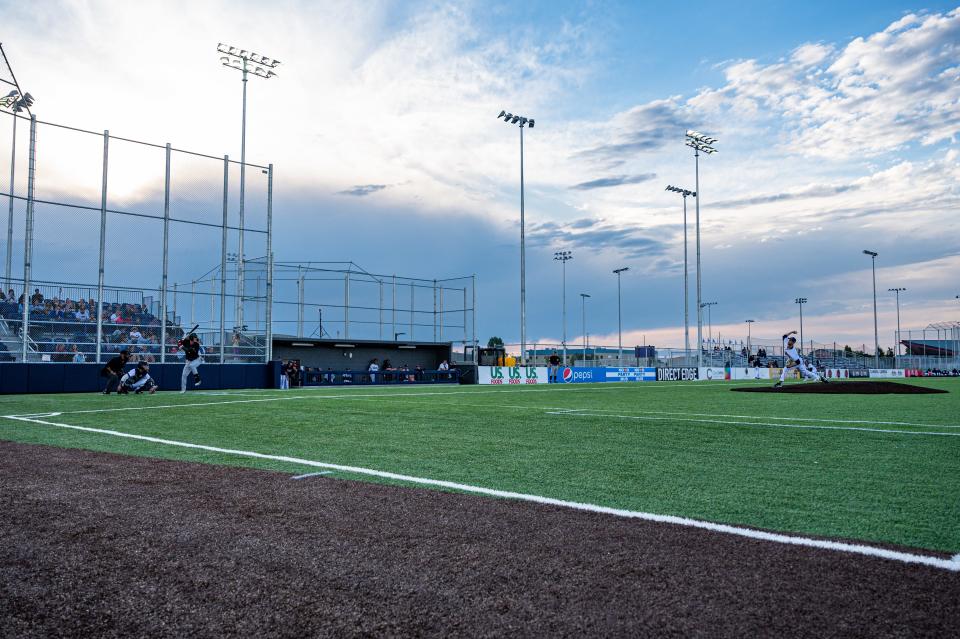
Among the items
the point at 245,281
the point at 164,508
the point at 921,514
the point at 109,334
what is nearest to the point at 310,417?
the point at 164,508

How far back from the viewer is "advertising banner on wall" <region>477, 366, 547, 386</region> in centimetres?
3775

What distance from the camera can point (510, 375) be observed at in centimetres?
3819

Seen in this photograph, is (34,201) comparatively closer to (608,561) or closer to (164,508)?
(164,508)

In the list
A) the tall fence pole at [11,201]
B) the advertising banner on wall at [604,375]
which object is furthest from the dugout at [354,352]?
the tall fence pole at [11,201]

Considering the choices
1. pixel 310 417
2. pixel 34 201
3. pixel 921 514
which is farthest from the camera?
pixel 34 201

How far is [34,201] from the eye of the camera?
2328cm

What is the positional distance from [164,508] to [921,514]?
17.2 feet

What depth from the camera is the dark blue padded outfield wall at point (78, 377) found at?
71.9ft

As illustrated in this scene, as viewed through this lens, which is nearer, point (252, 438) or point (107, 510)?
point (107, 510)

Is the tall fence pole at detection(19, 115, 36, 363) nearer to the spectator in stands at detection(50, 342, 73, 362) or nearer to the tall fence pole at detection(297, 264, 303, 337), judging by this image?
the spectator in stands at detection(50, 342, 73, 362)

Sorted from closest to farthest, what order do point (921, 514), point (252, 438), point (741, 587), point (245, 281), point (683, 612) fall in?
point (683, 612) → point (741, 587) → point (921, 514) → point (252, 438) → point (245, 281)

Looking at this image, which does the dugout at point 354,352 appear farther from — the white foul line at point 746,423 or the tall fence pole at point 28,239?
the white foul line at point 746,423

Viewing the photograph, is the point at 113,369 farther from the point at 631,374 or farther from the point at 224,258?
the point at 631,374

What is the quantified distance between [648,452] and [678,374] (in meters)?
42.6
